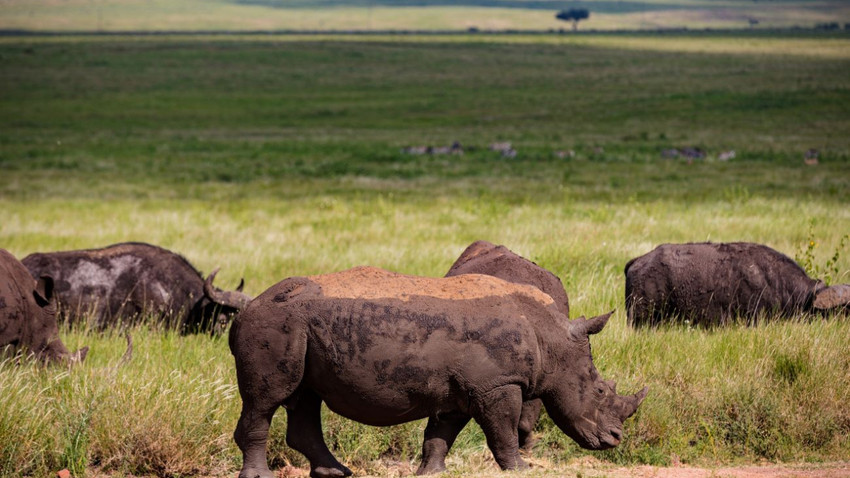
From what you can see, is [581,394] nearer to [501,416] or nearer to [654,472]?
[501,416]

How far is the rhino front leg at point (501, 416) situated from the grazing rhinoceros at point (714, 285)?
5.42m

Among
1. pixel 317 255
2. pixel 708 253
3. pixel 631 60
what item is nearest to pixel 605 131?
pixel 317 255

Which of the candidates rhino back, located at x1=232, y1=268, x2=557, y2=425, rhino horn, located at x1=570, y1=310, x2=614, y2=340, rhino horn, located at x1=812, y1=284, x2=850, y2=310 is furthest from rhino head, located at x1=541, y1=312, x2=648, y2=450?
rhino horn, located at x1=812, y1=284, x2=850, y2=310

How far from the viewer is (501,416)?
6.34 meters

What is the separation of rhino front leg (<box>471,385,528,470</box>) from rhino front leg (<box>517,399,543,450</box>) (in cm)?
150

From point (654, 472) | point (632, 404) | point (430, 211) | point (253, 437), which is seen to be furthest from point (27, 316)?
point (430, 211)

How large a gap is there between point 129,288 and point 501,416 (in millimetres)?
8469

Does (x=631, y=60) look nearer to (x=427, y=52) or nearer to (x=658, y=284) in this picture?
(x=427, y=52)

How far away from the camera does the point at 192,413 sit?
830cm

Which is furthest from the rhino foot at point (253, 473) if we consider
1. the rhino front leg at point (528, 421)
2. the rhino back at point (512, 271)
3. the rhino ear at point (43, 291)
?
the rhino ear at point (43, 291)

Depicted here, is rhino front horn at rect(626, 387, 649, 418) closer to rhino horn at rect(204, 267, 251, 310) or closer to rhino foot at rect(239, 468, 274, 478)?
rhino foot at rect(239, 468, 274, 478)

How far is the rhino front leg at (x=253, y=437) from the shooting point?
641cm

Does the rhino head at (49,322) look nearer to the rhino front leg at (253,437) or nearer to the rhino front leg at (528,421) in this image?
the rhino front leg at (253,437)

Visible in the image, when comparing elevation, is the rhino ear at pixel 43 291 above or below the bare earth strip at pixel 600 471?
above
